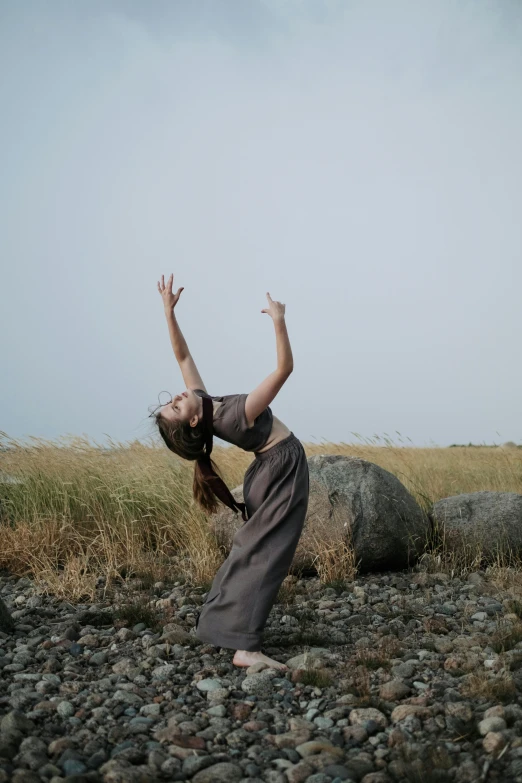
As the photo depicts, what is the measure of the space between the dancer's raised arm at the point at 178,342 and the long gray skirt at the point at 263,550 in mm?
693

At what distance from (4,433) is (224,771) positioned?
7265mm

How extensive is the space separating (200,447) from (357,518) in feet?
8.65

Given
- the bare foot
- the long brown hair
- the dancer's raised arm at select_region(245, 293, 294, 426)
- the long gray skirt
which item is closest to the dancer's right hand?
the dancer's raised arm at select_region(245, 293, 294, 426)

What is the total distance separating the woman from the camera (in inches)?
178

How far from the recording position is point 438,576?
6844mm

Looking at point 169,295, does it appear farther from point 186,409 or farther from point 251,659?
point 251,659

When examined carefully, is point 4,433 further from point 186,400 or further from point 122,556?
point 186,400

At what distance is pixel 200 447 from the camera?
4.70 metres

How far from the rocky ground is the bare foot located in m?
0.06

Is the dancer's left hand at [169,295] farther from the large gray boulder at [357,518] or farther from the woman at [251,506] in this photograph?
the large gray boulder at [357,518]

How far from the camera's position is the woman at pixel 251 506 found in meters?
4.53

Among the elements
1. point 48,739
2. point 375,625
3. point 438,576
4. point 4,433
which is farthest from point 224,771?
point 4,433

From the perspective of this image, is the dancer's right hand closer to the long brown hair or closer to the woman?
the woman

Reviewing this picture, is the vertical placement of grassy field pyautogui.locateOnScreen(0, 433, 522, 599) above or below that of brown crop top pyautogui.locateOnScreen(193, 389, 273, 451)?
below
